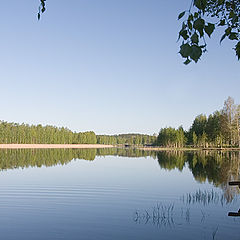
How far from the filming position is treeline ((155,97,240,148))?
297 feet

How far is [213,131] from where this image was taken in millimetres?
107438

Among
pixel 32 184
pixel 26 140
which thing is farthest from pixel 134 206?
pixel 26 140

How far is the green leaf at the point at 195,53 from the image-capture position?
6.67 ft

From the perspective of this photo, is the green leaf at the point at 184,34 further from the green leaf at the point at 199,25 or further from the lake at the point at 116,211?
the lake at the point at 116,211

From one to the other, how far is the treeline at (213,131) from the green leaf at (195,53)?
309 ft

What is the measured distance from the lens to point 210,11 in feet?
21.2

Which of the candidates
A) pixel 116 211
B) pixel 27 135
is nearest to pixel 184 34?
pixel 116 211

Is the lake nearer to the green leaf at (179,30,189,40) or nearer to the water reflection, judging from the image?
the water reflection

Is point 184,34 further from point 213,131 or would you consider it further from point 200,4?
point 213,131

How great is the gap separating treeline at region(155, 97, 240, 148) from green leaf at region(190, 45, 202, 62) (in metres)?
94.3

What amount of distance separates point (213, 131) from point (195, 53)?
112m

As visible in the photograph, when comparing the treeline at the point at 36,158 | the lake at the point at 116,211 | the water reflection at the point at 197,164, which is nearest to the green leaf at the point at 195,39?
the lake at the point at 116,211

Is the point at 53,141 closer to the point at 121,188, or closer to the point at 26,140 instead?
the point at 26,140

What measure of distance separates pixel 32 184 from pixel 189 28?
2711cm
